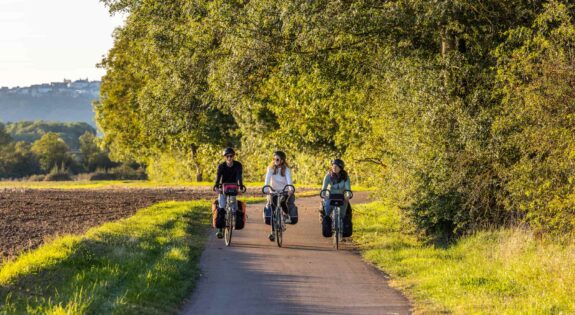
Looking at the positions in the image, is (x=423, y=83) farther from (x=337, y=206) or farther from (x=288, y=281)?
(x=288, y=281)

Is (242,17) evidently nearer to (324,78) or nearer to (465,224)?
(324,78)

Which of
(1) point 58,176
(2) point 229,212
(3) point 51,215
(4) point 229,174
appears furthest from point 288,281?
(1) point 58,176

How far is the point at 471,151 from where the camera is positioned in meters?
17.7

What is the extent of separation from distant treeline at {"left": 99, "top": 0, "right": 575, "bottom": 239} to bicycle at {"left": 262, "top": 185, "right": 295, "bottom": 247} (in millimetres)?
2777

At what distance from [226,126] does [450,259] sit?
123 feet

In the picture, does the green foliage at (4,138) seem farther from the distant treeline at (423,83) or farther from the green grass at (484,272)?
the green grass at (484,272)

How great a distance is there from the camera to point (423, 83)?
1878 cm

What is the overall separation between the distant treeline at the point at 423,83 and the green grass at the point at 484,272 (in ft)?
2.26

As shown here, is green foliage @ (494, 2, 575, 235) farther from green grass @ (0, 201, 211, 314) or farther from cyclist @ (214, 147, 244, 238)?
green grass @ (0, 201, 211, 314)

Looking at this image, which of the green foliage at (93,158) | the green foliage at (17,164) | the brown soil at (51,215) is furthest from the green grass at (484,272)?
the green foliage at (17,164)

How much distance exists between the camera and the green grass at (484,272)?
1123cm

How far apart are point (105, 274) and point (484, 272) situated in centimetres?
620

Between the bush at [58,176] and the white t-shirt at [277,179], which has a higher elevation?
the bush at [58,176]

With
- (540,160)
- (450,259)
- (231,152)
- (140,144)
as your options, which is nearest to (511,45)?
(540,160)
